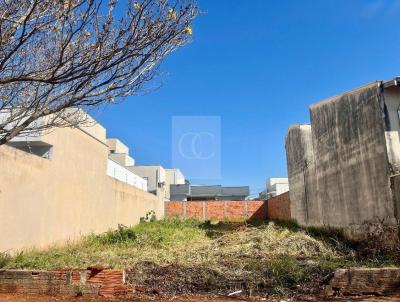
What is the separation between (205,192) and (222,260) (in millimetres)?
33948

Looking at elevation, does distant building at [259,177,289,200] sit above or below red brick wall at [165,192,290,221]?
above

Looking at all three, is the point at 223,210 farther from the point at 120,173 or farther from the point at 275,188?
the point at 275,188

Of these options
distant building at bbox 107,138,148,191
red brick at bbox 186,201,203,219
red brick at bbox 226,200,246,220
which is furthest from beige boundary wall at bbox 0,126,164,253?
red brick at bbox 226,200,246,220

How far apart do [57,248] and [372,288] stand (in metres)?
7.49

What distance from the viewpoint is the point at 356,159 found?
354 inches

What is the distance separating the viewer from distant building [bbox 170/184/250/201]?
4019 cm

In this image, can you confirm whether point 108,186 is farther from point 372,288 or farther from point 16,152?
point 372,288

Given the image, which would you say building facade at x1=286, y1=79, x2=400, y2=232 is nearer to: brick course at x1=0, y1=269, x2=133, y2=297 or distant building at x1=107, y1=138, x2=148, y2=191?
brick course at x1=0, y1=269, x2=133, y2=297

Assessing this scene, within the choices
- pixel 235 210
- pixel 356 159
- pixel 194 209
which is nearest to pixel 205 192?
pixel 194 209

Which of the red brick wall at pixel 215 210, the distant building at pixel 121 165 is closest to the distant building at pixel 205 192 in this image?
the distant building at pixel 121 165

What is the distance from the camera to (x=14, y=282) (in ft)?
19.5

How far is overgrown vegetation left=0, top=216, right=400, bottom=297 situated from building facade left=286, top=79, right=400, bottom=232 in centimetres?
76

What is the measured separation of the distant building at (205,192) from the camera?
40188mm

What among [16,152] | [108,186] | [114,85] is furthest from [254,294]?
[108,186]
